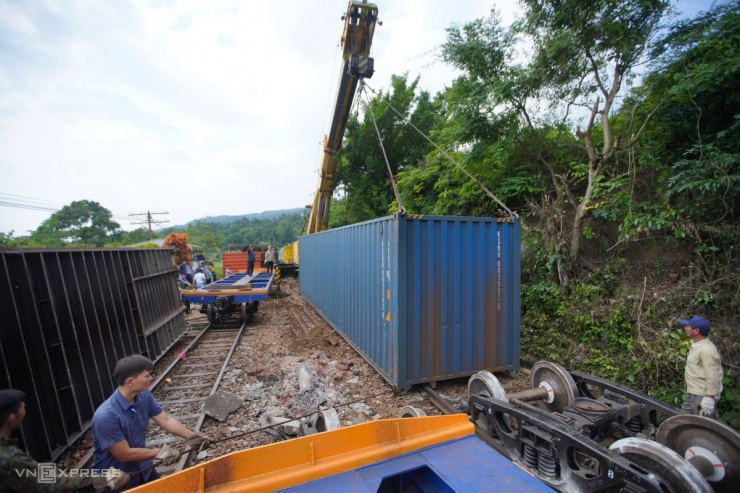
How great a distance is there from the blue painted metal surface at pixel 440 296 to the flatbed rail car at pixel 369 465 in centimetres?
251

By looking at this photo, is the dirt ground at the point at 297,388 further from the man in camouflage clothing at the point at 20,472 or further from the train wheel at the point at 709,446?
the train wheel at the point at 709,446

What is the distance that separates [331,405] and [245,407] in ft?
4.23

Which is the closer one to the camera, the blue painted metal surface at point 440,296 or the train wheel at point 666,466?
the train wheel at point 666,466

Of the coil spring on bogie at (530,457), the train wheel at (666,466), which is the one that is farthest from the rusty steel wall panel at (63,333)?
the train wheel at (666,466)

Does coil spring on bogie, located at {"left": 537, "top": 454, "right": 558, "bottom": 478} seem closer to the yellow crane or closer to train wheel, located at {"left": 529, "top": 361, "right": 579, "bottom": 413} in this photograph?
train wheel, located at {"left": 529, "top": 361, "right": 579, "bottom": 413}

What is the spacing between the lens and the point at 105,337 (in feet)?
16.0

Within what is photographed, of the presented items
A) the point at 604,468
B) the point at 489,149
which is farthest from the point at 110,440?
the point at 489,149

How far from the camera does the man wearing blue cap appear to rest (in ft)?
10.4

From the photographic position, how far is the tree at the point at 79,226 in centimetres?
5081

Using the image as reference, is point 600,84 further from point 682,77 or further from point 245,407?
point 245,407

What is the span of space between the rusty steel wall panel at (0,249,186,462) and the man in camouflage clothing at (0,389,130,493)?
5.98 ft

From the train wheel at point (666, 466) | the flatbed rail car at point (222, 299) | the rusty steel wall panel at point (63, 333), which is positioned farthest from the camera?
the flatbed rail car at point (222, 299)

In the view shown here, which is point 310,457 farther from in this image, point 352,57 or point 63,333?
point 352,57

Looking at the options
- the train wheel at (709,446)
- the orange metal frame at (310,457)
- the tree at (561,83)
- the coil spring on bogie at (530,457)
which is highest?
the tree at (561,83)
